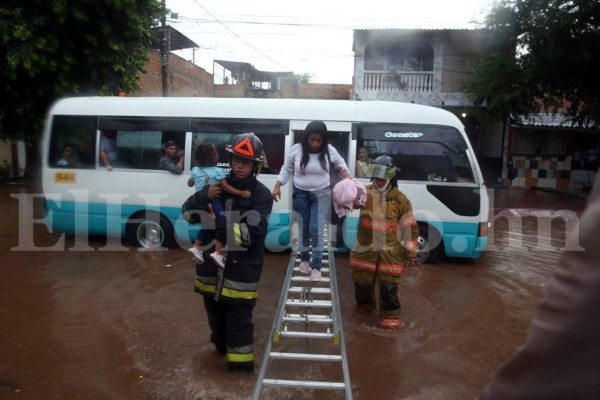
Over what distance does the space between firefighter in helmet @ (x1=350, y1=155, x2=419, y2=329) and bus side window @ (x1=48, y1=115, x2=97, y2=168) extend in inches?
195

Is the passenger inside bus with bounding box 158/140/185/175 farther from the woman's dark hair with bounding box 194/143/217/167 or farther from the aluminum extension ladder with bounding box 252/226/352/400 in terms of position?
the aluminum extension ladder with bounding box 252/226/352/400

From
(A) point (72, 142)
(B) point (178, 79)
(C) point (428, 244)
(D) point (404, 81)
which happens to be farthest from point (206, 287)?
(B) point (178, 79)

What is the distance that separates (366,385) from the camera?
3.69 metres

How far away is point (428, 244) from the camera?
700 centimetres

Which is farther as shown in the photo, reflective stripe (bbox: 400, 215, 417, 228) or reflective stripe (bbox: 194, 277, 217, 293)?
reflective stripe (bbox: 400, 215, 417, 228)

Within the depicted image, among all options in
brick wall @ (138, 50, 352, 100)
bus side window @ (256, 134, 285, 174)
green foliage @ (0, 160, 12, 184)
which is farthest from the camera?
brick wall @ (138, 50, 352, 100)

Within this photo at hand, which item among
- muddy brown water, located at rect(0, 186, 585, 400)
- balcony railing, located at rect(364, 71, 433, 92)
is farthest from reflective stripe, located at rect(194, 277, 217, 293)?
balcony railing, located at rect(364, 71, 433, 92)

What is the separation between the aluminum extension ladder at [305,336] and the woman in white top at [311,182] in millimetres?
236

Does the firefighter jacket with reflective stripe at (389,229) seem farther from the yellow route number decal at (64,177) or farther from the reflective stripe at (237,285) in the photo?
the yellow route number decal at (64,177)

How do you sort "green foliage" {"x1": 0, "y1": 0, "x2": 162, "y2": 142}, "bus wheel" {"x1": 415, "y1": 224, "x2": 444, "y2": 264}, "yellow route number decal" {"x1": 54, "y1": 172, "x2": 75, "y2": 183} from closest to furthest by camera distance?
"bus wheel" {"x1": 415, "y1": 224, "x2": 444, "y2": 264}, "green foliage" {"x1": 0, "y1": 0, "x2": 162, "y2": 142}, "yellow route number decal" {"x1": 54, "y1": 172, "x2": 75, "y2": 183}

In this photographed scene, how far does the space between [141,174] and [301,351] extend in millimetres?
4377

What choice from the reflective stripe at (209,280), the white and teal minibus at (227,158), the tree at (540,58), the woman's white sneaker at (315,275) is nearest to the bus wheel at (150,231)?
the white and teal minibus at (227,158)

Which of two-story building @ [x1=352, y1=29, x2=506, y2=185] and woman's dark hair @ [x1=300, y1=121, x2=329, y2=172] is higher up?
two-story building @ [x1=352, y1=29, x2=506, y2=185]

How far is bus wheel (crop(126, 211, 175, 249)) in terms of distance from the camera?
7.49m
